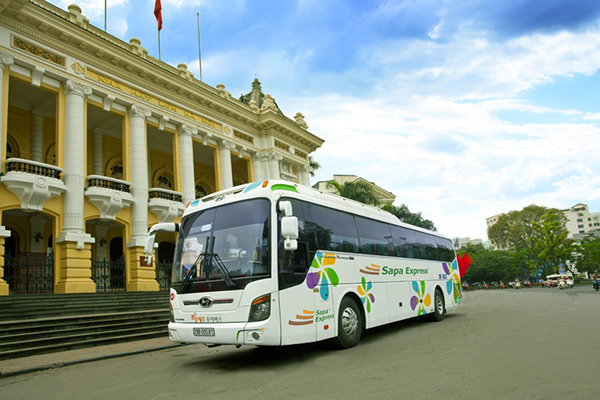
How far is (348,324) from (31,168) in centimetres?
1358

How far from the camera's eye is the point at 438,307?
40.8ft

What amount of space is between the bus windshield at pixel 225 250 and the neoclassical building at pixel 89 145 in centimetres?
960

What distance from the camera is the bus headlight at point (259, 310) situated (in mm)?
6133

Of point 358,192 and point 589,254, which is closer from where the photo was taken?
point 358,192

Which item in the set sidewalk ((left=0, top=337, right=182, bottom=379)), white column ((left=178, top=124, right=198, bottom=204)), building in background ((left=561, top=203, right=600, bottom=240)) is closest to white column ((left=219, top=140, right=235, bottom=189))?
white column ((left=178, top=124, right=198, bottom=204))

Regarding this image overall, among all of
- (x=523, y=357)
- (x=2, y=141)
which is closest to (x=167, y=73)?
(x=2, y=141)

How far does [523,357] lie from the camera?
595cm

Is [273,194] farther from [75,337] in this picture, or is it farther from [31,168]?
[31,168]

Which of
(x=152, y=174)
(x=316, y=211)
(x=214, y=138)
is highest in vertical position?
(x=214, y=138)

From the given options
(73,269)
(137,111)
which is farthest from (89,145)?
(73,269)

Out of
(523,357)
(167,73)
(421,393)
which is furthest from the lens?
(167,73)

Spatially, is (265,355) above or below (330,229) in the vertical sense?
below

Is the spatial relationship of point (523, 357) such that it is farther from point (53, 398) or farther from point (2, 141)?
point (2, 141)

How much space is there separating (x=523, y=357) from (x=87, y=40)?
19022 mm
